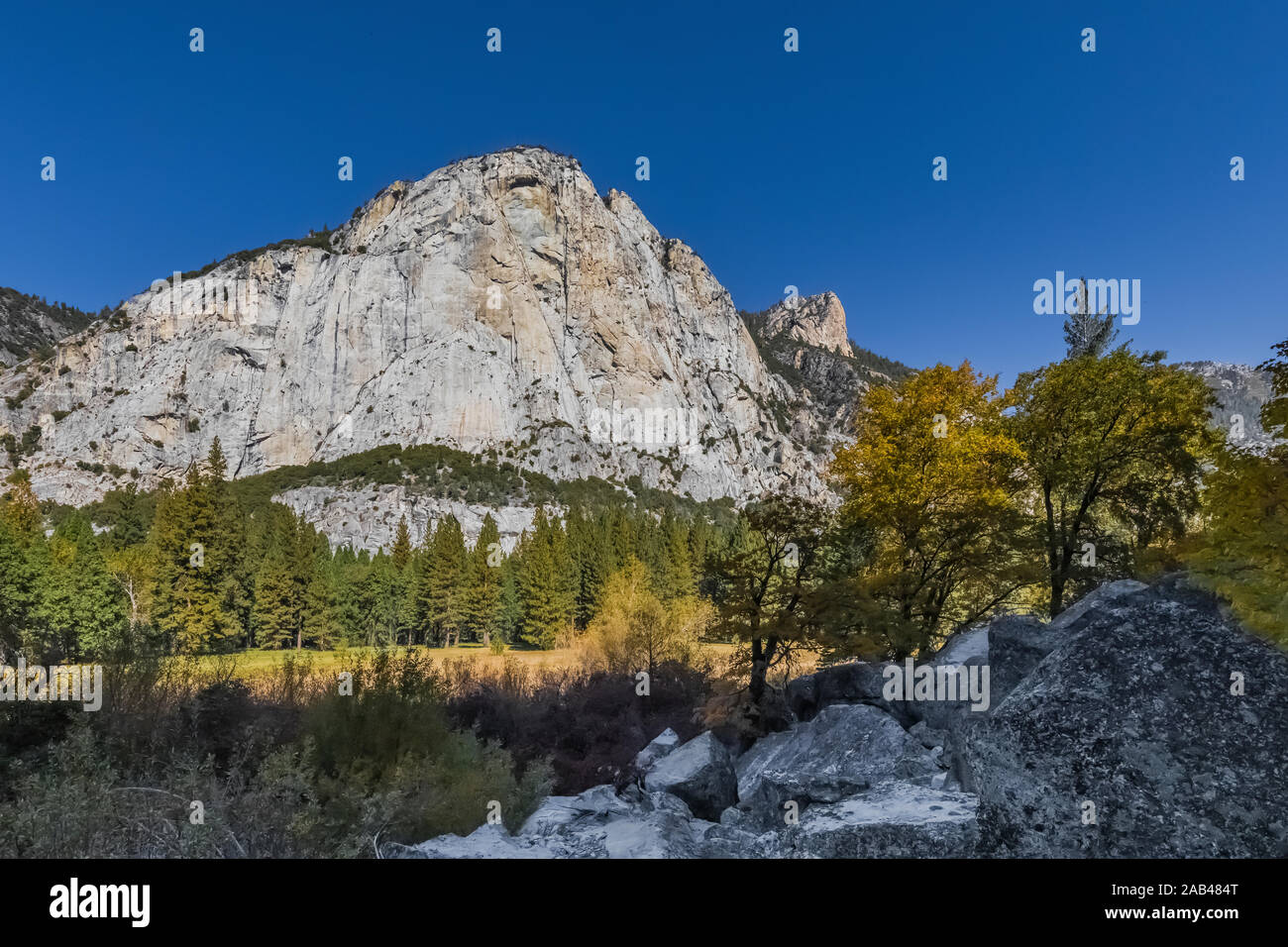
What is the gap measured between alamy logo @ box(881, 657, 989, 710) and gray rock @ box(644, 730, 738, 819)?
430 centimetres

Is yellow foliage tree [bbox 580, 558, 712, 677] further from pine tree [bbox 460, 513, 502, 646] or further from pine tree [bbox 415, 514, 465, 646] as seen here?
pine tree [bbox 415, 514, 465, 646]

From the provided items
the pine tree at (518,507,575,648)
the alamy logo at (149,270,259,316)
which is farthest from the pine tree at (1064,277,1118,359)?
the alamy logo at (149,270,259,316)

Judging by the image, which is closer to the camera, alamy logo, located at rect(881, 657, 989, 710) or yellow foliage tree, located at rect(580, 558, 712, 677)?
alamy logo, located at rect(881, 657, 989, 710)

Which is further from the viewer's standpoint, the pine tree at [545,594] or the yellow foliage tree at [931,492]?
the pine tree at [545,594]

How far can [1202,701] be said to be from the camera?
4.80 metres

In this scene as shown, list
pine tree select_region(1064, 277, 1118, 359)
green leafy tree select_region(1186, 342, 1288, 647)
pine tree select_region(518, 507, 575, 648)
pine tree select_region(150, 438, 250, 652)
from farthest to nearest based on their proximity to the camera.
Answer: pine tree select_region(518, 507, 575, 648)
pine tree select_region(150, 438, 250, 652)
pine tree select_region(1064, 277, 1118, 359)
green leafy tree select_region(1186, 342, 1288, 647)

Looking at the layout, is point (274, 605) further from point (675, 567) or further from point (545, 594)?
point (675, 567)

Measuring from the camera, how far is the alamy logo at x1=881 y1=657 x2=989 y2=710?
37.0ft
